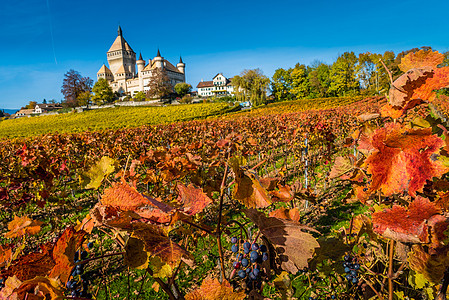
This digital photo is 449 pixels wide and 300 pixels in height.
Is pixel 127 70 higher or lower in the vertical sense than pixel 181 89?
higher

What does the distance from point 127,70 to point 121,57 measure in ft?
15.7

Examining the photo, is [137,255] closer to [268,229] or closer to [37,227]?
[268,229]

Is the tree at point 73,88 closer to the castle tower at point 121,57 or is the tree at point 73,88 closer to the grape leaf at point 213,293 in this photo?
the castle tower at point 121,57

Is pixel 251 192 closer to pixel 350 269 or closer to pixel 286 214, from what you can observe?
pixel 286 214

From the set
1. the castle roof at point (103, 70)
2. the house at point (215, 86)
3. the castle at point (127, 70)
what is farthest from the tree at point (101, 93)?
→ the house at point (215, 86)

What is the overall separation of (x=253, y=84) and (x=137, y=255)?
59.2m

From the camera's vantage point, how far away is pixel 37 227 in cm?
107

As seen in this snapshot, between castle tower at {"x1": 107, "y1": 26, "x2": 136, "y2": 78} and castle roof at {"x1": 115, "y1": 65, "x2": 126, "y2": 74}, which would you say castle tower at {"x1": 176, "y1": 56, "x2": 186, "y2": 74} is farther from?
castle roof at {"x1": 115, "y1": 65, "x2": 126, "y2": 74}

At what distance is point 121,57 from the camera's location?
278 ft

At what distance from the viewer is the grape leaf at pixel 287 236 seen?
0.55 metres

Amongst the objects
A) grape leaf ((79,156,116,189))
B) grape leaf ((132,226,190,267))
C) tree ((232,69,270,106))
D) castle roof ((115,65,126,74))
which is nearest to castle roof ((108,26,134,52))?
castle roof ((115,65,126,74))

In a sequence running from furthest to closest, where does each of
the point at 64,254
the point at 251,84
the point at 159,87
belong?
the point at 159,87
the point at 251,84
the point at 64,254

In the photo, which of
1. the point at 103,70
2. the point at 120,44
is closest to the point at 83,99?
the point at 103,70

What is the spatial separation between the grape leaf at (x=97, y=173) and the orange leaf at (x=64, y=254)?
350 mm
